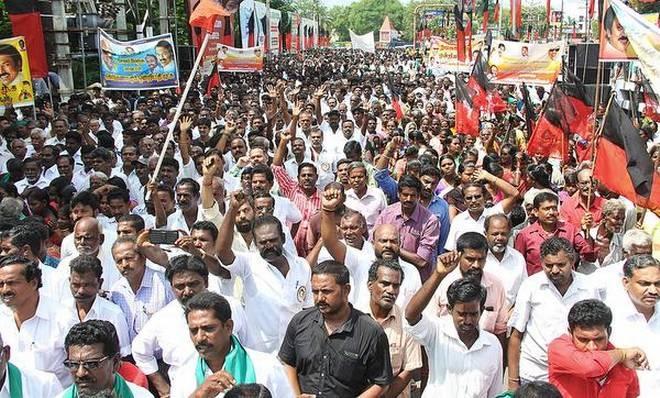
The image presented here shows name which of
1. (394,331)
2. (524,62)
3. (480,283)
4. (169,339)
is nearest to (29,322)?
(169,339)

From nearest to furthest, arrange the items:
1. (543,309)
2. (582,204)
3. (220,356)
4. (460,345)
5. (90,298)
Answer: (220,356) < (460,345) < (90,298) < (543,309) < (582,204)

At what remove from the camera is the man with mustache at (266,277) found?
4.01 m

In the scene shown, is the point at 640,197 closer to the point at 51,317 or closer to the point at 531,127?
the point at 51,317

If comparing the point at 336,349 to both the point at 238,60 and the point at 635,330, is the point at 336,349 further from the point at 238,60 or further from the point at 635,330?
the point at 238,60

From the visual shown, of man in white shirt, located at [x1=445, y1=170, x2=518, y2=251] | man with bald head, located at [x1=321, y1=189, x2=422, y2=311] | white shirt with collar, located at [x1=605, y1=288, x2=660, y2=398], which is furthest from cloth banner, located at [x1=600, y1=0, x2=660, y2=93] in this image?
man with bald head, located at [x1=321, y1=189, x2=422, y2=311]

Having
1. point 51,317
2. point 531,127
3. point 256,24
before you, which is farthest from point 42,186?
point 256,24

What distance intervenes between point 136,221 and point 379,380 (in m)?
2.26

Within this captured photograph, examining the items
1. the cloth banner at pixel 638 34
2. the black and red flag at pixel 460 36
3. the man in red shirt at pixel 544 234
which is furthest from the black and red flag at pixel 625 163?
the black and red flag at pixel 460 36

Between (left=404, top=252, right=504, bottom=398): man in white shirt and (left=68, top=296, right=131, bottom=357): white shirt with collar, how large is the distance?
58.2 inches

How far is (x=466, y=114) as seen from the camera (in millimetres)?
10805

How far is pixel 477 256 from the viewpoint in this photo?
13.4 ft

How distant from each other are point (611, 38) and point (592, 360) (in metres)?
4.30

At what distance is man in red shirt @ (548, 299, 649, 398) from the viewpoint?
2.99 meters

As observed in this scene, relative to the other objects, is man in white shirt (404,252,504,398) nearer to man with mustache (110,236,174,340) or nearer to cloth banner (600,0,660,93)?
man with mustache (110,236,174,340)
